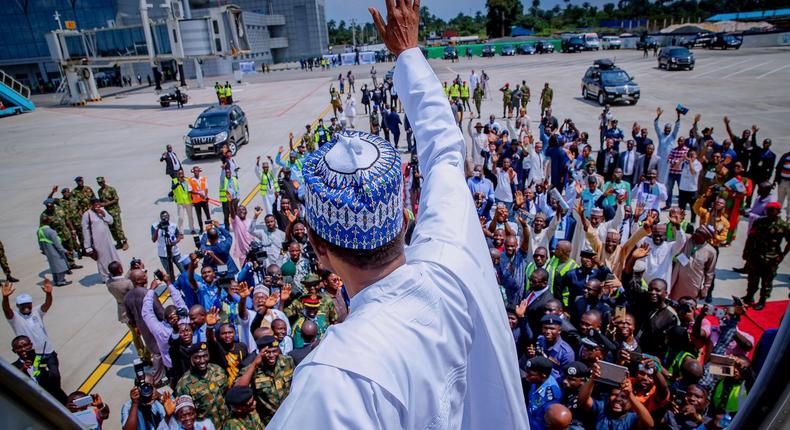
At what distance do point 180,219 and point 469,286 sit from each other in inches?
441

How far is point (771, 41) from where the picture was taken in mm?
48938

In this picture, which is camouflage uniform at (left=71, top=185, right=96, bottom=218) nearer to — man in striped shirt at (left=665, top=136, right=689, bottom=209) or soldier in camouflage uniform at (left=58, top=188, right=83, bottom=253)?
soldier in camouflage uniform at (left=58, top=188, right=83, bottom=253)

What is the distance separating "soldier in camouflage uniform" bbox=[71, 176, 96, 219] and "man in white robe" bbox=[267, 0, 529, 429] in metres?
11.0

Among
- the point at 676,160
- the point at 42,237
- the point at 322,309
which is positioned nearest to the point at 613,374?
the point at 322,309

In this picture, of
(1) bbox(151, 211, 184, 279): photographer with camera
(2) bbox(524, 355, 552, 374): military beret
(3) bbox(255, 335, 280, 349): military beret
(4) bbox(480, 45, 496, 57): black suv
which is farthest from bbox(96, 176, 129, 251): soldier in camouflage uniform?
(4) bbox(480, 45, 496, 57): black suv

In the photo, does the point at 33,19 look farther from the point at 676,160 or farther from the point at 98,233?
the point at 676,160

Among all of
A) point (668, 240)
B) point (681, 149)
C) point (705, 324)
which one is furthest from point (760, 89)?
point (705, 324)

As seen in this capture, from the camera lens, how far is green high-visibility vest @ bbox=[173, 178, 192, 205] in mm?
10734

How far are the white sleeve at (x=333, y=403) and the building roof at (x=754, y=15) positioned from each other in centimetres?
8008

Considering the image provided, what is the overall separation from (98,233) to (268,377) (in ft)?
19.8

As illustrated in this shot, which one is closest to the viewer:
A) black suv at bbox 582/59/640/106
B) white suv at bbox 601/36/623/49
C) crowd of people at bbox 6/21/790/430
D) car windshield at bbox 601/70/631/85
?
crowd of people at bbox 6/21/790/430

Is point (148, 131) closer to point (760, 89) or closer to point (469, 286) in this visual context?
point (469, 286)

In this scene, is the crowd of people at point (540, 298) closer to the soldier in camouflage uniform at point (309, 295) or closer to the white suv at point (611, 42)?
the soldier in camouflage uniform at point (309, 295)

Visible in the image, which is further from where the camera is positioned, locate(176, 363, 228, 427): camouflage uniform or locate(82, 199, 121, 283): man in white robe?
locate(82, 199, 121, 283): man in white robe
